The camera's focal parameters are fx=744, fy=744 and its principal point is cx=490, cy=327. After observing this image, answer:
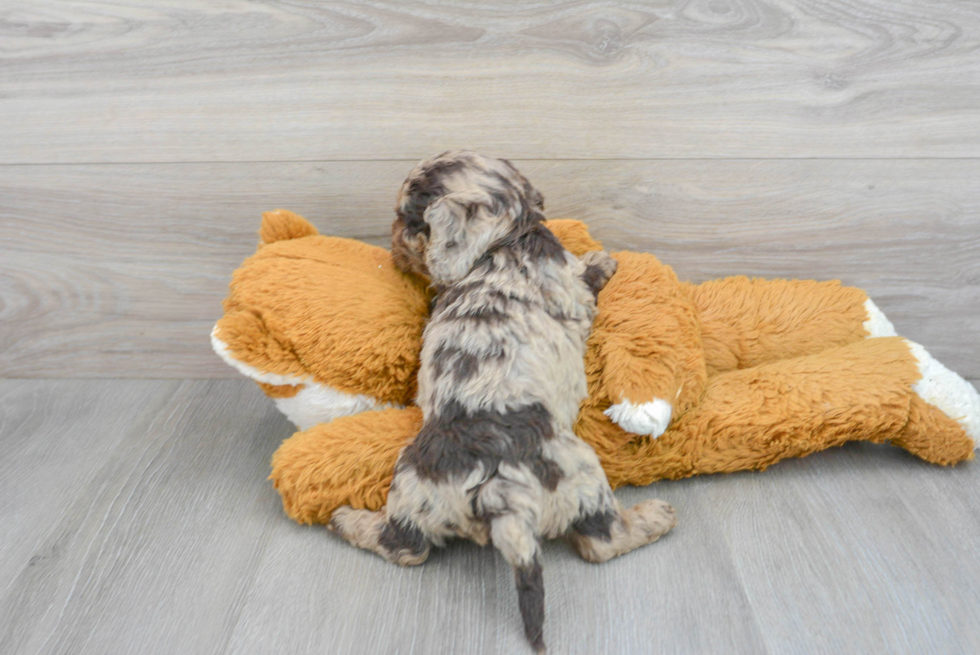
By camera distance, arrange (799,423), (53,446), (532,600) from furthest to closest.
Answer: (53,446) < (799,423) < (532,600)

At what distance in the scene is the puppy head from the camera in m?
1.29

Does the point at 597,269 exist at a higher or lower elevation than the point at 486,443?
higher

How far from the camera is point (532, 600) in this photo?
108 cm

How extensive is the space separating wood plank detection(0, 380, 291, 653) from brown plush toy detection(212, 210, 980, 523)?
16cm

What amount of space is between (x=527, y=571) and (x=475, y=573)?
19 cm

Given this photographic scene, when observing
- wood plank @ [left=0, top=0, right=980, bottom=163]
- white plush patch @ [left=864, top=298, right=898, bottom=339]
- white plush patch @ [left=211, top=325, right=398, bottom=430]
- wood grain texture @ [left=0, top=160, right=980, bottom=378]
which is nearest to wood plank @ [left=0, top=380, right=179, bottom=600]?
wood grain texture @ [left=0, top=160, right=980, bottom=378]

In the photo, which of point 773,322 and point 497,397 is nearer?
point 497,397

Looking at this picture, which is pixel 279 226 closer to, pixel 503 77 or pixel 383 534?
pixel 503 77

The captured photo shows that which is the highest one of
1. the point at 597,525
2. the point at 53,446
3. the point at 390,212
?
the point at 390,212

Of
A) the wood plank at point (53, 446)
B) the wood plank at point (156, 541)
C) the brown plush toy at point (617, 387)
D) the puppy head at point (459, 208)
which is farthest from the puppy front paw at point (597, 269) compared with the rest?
the wood plank at point (53, 446)

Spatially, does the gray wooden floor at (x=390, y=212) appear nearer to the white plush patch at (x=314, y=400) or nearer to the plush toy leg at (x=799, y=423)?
the plush toy leg at (x=799, y=423)

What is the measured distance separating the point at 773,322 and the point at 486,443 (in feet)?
2.46

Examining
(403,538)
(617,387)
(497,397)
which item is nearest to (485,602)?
(403,538)

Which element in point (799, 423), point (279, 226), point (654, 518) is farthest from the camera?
point (279, 226)
